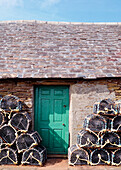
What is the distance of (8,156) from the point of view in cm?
514

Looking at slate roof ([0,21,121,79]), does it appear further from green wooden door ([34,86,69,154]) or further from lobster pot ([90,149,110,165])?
lobster pot ([90,149,110,165])

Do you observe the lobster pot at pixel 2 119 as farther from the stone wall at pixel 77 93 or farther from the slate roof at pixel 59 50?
the slate roof at pixel 59 50

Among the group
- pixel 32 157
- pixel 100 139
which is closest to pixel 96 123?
pixel 100 139

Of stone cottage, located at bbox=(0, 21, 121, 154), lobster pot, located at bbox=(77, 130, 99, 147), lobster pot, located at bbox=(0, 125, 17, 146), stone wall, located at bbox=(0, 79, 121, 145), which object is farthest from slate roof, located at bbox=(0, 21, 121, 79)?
lobster pot, located at bbox=(77, 130, 99, 147)

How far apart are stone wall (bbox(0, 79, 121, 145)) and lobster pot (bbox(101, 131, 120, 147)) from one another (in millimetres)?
806

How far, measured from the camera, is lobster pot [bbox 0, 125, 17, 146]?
516 cm

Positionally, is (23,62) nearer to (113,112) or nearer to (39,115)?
(39,115)

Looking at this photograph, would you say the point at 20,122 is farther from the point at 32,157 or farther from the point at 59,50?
the point at 59,50

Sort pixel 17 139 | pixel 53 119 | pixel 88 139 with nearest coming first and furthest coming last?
1. pixel 88 139
2. pixel 17 139
3. pixel 53 119

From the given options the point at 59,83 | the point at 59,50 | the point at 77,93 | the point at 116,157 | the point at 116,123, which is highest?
the point at 59,50

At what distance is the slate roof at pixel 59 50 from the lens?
5609mm

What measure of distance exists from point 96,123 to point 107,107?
56 centimetres

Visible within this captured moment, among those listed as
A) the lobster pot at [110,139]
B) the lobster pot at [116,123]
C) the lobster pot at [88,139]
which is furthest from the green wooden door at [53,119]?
the lobster pot at [116,123]

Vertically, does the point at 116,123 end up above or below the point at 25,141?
above
